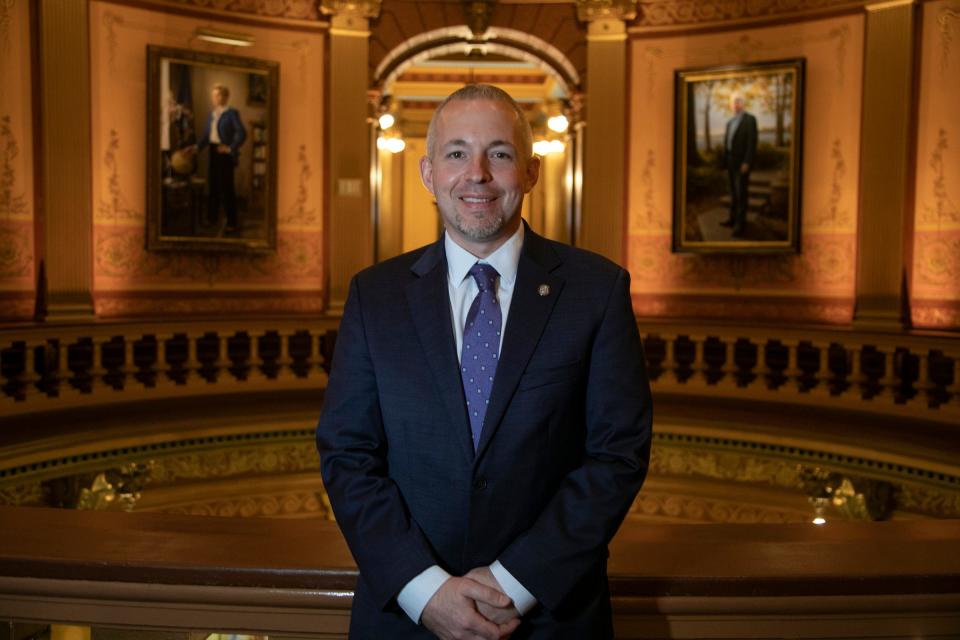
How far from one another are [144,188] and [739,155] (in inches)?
259

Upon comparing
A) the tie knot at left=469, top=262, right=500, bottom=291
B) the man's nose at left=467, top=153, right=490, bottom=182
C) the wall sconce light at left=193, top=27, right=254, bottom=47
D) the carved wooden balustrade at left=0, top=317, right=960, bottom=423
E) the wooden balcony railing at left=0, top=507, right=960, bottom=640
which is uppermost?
the wall sconce light at left=193, top=27, right=254, bottom=47

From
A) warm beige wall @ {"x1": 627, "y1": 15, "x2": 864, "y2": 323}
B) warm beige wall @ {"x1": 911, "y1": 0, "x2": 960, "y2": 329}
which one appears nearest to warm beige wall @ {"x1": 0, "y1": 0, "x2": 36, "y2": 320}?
warm beige wall @ {"x1": 627, "y1": 15, "x2": 864, "y2": 323}

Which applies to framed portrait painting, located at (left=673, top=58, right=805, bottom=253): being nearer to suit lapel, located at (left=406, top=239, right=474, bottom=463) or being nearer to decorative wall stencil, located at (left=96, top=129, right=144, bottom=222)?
decorative wall stencil, located at (left=96, top=129, right=144, bottom=222)

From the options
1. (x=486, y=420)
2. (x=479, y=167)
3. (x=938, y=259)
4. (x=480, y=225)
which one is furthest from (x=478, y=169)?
(x=938, y=259)

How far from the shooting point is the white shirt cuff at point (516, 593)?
1603mm

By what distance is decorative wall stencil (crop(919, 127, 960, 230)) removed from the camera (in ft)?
30.0

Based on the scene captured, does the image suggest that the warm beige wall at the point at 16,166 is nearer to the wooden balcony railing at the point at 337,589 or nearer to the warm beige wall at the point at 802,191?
the warm beige wall at the point at 802,191

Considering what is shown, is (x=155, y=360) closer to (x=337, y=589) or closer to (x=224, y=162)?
(x=224, y=162)

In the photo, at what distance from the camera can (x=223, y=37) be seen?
10281mm

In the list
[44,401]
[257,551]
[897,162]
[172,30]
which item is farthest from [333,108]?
[257,551]

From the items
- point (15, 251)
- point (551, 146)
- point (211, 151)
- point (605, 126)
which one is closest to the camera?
point (15, 251)

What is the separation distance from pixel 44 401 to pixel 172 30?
4608mm

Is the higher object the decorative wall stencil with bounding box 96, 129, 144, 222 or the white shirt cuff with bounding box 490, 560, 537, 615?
the decorative wall stencil with bounding box 96, 129, 144, 222

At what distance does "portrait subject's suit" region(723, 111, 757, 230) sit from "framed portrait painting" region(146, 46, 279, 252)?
17.0 feet
